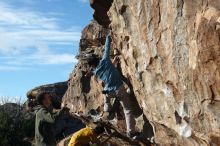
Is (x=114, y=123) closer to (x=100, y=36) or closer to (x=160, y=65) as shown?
(x=160, y=65)

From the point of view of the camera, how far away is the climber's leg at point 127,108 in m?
14.2

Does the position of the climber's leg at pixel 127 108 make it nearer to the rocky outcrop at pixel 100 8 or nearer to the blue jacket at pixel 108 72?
the blue jacket at pixel 108 72

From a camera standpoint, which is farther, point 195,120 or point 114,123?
point 114,123

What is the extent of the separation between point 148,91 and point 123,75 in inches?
90.0

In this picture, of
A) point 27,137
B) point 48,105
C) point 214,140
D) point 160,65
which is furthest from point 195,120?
point 27,137

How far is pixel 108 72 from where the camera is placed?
47.2ft

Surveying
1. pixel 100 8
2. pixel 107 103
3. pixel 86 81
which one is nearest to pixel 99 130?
pixel 107 103

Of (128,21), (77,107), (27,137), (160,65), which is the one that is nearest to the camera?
(160,65)

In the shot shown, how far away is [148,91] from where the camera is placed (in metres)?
13.2

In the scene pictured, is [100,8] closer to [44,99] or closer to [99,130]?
[99,130]

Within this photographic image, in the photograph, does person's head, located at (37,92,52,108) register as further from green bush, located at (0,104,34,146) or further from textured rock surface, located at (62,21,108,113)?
green bush, located at (0,104,34,146)

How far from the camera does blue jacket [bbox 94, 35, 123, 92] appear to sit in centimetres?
1427

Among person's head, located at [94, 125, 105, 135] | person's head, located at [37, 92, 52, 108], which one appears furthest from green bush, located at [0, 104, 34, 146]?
person's head, located at [37, 92, 52, 108]

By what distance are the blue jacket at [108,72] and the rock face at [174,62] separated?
435 millimetres
